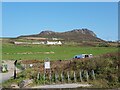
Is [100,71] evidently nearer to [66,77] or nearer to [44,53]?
[66,77]

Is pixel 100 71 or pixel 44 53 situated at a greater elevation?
pixel 44 53

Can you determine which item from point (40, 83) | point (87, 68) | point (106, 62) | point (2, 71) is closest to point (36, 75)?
point (40, 83)

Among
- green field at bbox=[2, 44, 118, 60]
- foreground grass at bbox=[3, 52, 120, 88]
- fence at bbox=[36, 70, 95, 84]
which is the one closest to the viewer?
foreground grass at bbox=[3, 52, 120, 88]

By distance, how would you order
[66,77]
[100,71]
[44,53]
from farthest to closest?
1. [44,53]
2. [100,71]
3. [66,77]

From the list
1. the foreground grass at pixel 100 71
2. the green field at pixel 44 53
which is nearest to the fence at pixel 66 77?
the foreground grass at pixel 100 71

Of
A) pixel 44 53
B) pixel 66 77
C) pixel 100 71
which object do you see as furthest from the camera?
pixel 44 53

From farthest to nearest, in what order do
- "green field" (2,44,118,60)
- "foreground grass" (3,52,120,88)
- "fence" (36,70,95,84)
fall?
1. "green field" (2,44,118,60)
2. "fence" (36,70,95,84)
3. "foreground grass" (3,52,120,88)

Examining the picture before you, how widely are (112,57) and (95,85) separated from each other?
5937 mm

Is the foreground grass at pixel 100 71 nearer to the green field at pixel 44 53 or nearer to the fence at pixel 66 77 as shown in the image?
the fence at pixel 66 77

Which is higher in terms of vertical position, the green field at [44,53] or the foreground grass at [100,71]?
the green field at [44,53]

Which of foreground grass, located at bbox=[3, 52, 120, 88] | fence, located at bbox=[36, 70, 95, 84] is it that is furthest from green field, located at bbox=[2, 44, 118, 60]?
fence, located at bbox=[36, 70, 95, 84]

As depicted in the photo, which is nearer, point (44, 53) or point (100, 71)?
point (100, 71)

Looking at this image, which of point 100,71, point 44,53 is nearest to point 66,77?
point 100,71

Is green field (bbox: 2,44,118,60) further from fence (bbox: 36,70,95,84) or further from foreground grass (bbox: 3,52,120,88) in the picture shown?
fence (bbox: 36,70,95,84)
